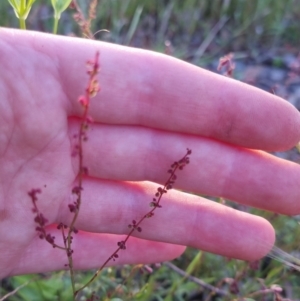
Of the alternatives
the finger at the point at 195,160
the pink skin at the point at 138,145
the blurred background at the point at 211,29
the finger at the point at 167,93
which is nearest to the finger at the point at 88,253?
the pink skin at the point at 138,145

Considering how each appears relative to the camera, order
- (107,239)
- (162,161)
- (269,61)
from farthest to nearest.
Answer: (269,61)
(107,239)
(162,161)

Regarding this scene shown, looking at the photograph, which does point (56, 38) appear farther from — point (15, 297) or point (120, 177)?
point (15, 297)

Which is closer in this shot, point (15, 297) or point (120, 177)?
point (120, 177)

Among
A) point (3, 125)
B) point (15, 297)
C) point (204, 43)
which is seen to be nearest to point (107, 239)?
point (15, 297)

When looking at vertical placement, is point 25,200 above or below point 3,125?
below

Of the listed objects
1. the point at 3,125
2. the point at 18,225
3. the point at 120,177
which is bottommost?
the point at 18,225

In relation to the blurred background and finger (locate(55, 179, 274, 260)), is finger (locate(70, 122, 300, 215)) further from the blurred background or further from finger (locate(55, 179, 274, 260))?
the blurred background

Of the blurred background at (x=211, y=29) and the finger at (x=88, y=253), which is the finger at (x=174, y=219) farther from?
the blurred background at (x=211, y=29)

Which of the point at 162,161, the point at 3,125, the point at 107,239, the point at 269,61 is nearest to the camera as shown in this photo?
the point at 3,125
